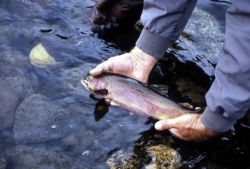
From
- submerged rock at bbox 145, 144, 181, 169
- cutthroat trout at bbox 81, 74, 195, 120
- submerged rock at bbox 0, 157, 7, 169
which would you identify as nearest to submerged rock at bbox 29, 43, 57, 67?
cutthroat trout at bbox 81, 74, 195, 120

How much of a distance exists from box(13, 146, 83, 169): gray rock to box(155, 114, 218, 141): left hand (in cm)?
83

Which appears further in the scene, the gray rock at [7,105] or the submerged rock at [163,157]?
the gray rock at [7,105]

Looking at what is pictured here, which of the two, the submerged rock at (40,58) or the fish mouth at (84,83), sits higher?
the fish mouth at (84,83)

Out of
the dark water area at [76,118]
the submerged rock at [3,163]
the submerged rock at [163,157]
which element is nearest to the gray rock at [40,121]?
the dark water area at [76,118]

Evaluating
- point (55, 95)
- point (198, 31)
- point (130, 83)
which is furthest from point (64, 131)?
point (198, 31)

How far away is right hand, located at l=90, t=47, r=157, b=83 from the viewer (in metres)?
3.93

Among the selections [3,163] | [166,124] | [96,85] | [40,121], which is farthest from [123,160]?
[3,163]

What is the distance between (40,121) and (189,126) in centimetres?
139

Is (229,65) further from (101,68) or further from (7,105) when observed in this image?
(7,105)

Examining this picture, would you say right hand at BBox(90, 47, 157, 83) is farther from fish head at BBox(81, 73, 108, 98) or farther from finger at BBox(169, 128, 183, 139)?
finger at BBox(169, 128, 183, 139)

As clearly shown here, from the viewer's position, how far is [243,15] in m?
2.70

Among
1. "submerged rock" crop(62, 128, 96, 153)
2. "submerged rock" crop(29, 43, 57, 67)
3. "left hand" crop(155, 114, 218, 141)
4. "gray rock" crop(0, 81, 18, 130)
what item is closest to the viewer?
"left hand" crop(155, 114, 218, 141)

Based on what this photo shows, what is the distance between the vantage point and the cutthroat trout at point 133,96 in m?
3.78

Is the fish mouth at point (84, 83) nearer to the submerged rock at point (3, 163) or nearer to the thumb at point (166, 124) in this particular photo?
the thumb at point (166, 124)
